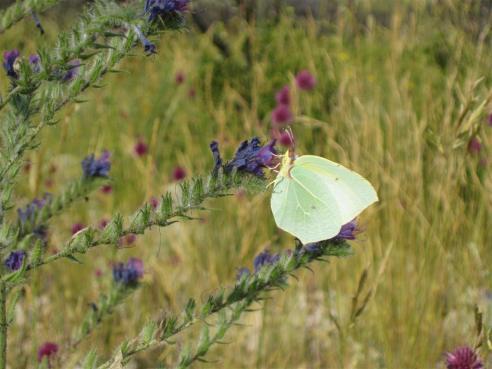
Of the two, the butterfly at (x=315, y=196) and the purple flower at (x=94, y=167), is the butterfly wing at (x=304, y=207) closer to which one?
the butterfly at (x=315, y=196)

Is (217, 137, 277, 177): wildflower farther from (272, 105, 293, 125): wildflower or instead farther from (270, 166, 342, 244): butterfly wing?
(272, 105, 293, 125): wildflower

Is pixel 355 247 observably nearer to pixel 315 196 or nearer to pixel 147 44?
pixel 315 196

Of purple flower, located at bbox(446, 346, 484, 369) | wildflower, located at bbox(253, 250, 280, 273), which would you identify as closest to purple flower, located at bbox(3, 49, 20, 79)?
wildflower, located at bbox(253, 250, 280, 273)

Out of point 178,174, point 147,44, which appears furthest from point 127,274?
point 178,174

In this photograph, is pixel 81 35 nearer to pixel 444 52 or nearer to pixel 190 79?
pixel 444 52

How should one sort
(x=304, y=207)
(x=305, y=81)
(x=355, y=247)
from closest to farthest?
(x=304, y=207) < (x=355, y=247) < (x=305, y=81)

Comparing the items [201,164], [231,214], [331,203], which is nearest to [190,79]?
[201,164]
